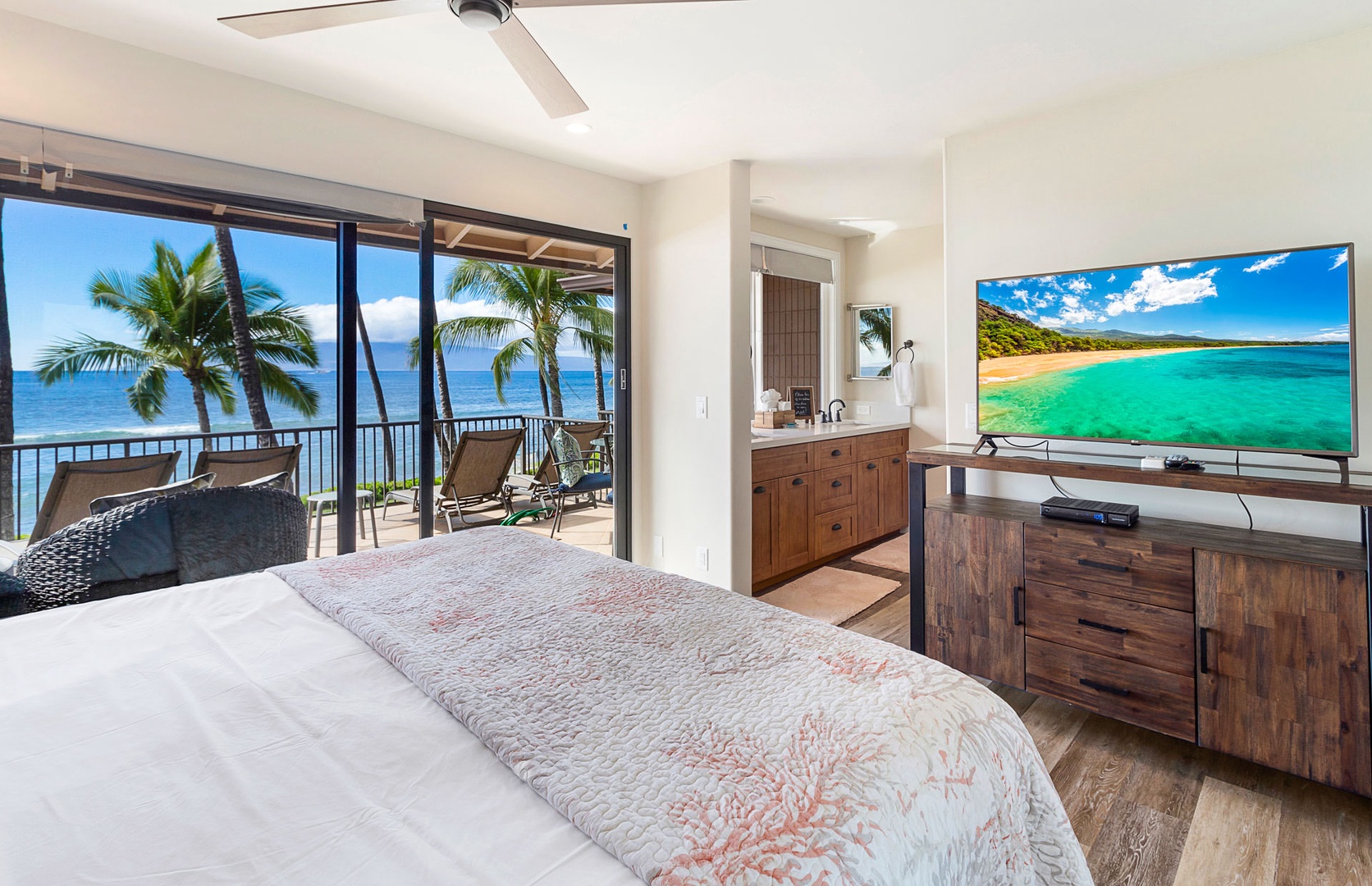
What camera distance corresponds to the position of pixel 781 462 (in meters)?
4.02

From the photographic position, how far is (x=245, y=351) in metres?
2.70

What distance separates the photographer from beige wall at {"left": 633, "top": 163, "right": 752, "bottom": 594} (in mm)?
3611

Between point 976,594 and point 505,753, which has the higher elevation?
point 505,753

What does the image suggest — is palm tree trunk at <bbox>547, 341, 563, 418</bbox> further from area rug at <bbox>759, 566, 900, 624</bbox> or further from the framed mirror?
the framed mirror

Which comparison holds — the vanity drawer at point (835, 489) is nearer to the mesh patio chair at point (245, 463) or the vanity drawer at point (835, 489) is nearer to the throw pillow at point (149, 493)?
the mesh patio chair at point (245, 463)

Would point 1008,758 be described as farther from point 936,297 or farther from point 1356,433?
point 936,297

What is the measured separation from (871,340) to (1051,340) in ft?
9.29

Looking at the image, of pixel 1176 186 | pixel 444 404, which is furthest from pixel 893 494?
pixel 444 404

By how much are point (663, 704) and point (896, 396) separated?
460cm

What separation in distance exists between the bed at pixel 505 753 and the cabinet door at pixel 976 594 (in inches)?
57.5

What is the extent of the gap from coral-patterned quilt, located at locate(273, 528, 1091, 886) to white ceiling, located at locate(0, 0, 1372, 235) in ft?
4.91

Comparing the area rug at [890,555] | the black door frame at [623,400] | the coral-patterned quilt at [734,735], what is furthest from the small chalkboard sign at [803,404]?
the coral-patterned quilt at [734,735]

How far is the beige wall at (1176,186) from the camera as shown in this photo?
219 centimetres

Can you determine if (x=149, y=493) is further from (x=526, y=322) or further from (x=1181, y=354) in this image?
(x=1181, y=354)
